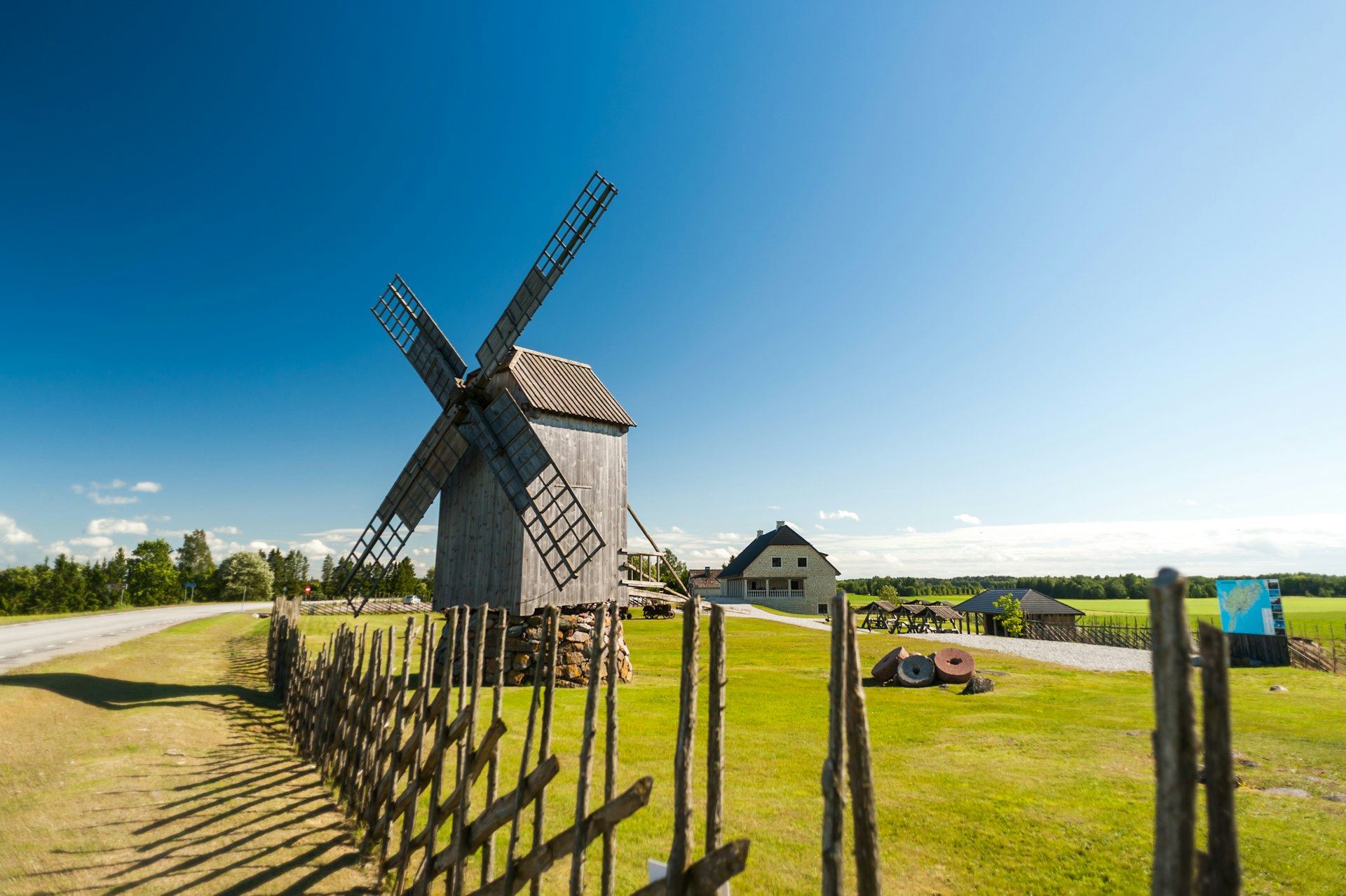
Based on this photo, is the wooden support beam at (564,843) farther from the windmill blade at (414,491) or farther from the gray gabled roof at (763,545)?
the gray gabled roof at (763,545)

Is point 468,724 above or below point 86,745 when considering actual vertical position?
above

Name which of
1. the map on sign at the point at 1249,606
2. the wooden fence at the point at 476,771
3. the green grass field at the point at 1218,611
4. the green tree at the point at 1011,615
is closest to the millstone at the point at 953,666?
the wooden fence at the point at 476,771

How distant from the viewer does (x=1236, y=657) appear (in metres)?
24.8

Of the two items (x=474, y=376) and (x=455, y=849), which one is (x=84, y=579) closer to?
(x=474, y=376)

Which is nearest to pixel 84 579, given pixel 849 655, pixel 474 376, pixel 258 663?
pixel 258 663

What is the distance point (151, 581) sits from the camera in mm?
83375

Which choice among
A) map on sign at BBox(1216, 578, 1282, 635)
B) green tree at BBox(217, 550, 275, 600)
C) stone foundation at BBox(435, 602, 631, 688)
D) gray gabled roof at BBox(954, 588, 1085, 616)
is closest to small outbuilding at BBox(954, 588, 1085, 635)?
gray gabled roof at BBox(954, 588, 1085, 616)

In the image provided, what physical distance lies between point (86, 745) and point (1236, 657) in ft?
112

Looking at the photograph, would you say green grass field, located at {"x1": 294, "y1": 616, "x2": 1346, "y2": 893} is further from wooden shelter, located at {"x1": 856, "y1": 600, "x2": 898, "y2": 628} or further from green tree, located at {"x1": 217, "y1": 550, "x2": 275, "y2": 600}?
green tree, located at {"x1": 217, "y1": 550, "x2": 275, "y2": 600}

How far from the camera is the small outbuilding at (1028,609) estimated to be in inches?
1758

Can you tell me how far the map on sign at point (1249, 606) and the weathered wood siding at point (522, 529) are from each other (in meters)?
24.2

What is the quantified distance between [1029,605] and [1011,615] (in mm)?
2561

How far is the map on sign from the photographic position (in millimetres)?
24281

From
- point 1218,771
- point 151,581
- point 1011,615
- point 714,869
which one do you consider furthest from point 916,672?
point 151,581
